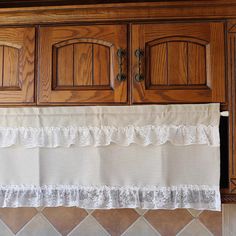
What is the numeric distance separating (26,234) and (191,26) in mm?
1273

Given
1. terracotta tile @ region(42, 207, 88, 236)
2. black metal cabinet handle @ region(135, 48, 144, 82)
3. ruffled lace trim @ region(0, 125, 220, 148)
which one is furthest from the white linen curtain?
terracotta tile @ region(42, 207, 88, 236)

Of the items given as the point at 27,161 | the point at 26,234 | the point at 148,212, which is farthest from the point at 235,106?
the point at 26,234

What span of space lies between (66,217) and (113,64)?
814mm

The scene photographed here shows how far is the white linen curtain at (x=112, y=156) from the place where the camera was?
1273 millimetres

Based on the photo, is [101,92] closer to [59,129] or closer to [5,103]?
[59,129]

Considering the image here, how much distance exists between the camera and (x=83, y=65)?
1312mm

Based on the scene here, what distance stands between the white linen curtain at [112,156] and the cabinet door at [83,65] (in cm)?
6

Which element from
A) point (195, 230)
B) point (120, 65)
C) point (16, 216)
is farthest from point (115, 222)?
point (120, 65)

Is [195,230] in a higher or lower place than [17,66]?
lower

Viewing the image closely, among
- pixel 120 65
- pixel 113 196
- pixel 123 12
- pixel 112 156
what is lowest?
pixel 113 196

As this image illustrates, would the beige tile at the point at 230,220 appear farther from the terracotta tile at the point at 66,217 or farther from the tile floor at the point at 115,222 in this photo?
the terracotta tile at the point at 66,217

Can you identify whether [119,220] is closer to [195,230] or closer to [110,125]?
[195,230]

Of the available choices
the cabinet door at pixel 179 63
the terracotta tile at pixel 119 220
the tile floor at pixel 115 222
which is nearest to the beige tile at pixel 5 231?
the tile floor at pixel 115 222

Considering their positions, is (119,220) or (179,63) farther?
(119,220)
